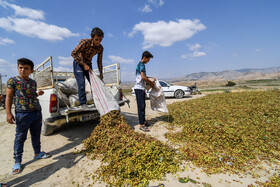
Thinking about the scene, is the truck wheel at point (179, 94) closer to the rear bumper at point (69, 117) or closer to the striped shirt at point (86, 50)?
the striped shirt at point (86, 50)

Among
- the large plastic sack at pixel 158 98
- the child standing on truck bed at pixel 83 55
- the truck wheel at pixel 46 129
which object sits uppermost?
the child standing on truck bed at pixel 83 55

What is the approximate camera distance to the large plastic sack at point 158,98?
164 inches

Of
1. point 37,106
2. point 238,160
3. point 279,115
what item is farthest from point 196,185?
point 279,115

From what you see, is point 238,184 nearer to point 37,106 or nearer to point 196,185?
point 196,185

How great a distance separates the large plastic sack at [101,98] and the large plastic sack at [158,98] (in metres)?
1.35

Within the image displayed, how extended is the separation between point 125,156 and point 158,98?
7.42 ft

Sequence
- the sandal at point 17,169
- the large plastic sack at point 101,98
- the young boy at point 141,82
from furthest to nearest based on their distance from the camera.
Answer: the young boy at point 141,82, the large plastic sack at point 101,98, the sandal at point 17,169

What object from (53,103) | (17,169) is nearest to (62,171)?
(17,169)

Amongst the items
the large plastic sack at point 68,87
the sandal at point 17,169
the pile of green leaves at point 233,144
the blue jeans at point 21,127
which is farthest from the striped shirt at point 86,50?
the pile of green leaves at point 233,144

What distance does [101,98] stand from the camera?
340 centimetres

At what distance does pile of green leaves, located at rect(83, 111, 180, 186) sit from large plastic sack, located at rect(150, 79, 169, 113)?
1.52 meters

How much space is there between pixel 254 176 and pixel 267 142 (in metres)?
1.37

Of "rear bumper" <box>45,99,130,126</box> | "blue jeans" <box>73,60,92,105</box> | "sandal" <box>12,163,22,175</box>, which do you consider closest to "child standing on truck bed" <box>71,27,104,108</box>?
"blue jeans" <box>73,60,92,105</box>

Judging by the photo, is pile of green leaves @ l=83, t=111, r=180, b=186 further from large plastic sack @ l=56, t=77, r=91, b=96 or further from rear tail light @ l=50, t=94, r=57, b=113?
large plastic sack @ l=56, t=77, r=91, b=96
